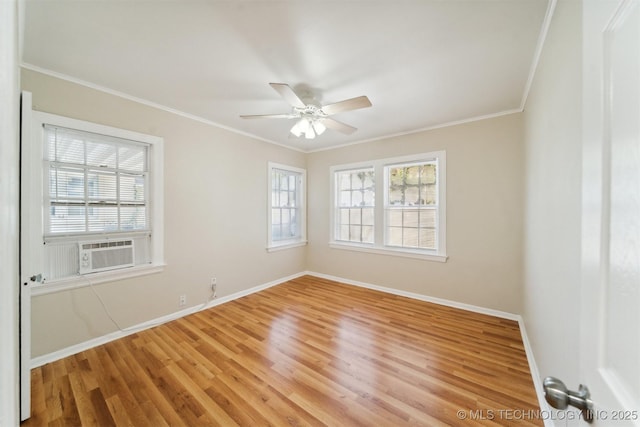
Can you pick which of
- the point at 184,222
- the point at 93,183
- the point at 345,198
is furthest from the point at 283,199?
the point at 93,183

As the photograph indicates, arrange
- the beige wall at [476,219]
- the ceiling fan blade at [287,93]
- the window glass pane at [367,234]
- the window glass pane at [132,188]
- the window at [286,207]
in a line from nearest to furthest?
the ceiling fan blade at [287,93], the window glass pane at [132,188], the beige wall at [476,219], the window glass pane at [367,234], the window at [286,207]

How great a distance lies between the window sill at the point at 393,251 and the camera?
3416 mm

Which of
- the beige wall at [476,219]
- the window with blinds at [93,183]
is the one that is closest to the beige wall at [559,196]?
the beige wall at [476,219]

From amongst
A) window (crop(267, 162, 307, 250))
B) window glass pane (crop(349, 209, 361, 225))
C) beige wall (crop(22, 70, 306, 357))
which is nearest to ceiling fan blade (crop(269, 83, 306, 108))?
beige wall (crop(22, 70, 306, 357))

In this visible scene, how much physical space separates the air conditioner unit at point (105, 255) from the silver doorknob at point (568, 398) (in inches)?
131

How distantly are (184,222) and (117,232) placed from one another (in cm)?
67

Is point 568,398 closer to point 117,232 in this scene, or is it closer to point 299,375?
point 299,375

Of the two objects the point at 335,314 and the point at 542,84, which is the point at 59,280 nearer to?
the point at 335,314

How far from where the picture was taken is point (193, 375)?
1.93m

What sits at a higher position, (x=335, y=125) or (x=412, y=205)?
(x=335, y=125)

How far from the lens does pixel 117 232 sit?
8.23 feet

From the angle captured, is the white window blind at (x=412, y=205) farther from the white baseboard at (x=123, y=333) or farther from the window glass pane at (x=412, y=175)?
the white baseboard at (x=123, y=333)

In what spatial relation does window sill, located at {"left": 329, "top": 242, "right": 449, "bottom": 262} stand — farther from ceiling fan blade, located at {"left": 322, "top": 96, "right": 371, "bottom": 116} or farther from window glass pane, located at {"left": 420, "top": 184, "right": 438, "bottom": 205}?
ceiling fan blade, located at {"left": 322, "top": 96, "right": 371, "bottom": 116}

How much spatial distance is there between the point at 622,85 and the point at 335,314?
3041 millimetres
